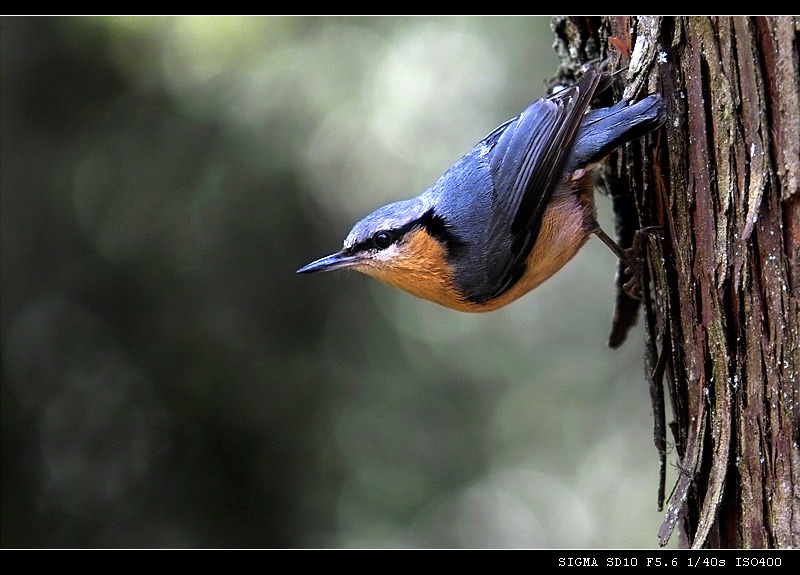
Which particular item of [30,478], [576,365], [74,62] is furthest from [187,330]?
[576,365]

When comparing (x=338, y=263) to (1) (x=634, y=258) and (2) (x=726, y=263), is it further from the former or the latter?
(2) (x=726, y=263)

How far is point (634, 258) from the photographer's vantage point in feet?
9.28

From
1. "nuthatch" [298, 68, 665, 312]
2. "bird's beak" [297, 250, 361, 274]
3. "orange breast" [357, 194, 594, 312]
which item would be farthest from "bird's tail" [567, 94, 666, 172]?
"bird's beak" [297, 250, 361, 274]

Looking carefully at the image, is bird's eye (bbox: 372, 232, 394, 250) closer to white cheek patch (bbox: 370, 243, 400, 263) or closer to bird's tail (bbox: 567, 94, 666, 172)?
white cheek patch (bbox: 370, 243, 400, 263)

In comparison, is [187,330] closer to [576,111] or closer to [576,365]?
[576,111]

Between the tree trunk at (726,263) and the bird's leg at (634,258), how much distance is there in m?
0.05

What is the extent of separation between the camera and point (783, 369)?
214cm

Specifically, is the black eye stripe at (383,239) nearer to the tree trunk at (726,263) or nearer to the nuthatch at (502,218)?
the nuthatch at (502,218)

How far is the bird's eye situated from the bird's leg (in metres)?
0.88

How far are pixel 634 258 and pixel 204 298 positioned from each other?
7.98 ft

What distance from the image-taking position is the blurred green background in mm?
4008

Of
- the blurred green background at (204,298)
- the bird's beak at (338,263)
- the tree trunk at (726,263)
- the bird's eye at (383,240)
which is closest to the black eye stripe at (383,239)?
the bird's eye at (383,240)

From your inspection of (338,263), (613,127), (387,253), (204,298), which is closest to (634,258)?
(613,127)

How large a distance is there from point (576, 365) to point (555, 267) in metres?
3.05
